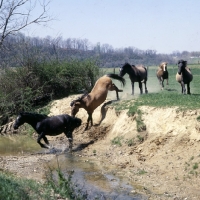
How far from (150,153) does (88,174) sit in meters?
2.38

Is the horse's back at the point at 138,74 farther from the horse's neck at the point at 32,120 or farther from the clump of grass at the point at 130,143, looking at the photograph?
the clump of grass at the point at 130,143

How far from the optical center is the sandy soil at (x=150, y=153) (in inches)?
465

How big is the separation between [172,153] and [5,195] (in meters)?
7.07

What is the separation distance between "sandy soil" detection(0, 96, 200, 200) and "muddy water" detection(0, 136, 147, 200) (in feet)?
1.15

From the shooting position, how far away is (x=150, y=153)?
47.5 ft

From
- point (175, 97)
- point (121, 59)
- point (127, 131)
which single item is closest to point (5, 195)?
point (127, 131)

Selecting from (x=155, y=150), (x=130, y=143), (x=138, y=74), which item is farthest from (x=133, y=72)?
(x=155, y=150)

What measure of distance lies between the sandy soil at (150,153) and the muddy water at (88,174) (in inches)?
13.8

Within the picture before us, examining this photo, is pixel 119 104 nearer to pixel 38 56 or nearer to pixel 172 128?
pixel 172 128

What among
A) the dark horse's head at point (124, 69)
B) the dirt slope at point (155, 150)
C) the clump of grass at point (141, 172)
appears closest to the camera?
the dirt slope at point (155, 150)

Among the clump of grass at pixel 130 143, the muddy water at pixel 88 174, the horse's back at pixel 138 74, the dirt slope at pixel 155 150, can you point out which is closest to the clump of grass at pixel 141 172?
the dirt slope at pixel 155 150

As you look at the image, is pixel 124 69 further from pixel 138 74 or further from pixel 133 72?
pixel 138 74

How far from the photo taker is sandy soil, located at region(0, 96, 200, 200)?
11.8m

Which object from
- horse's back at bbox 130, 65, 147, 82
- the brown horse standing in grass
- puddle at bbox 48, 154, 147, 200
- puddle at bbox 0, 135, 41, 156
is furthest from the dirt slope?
horse's back at bbox 130, 65, 147, 82
